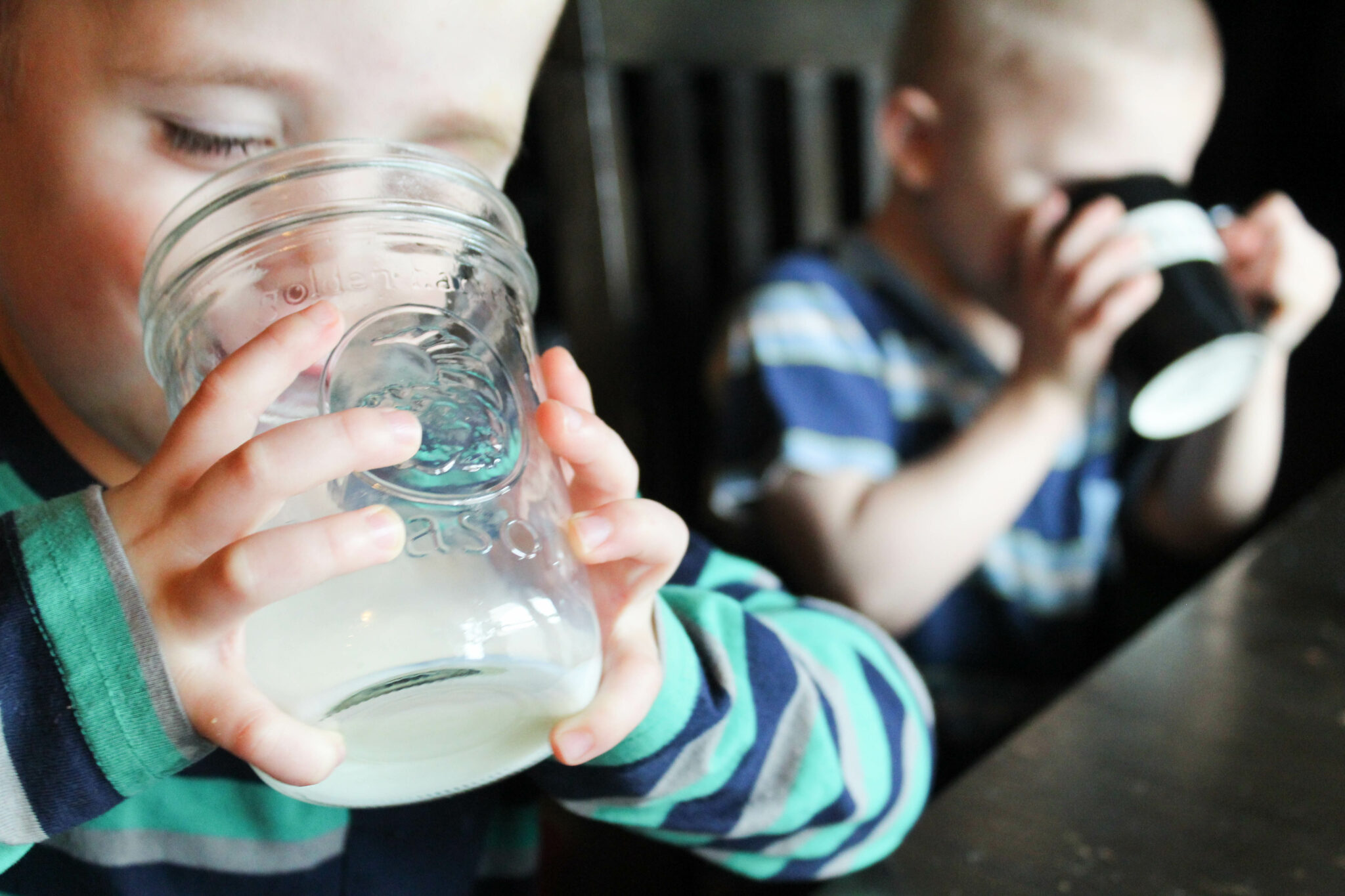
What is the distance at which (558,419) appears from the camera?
414 millimetres

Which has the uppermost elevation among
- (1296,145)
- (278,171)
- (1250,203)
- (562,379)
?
(278,171)

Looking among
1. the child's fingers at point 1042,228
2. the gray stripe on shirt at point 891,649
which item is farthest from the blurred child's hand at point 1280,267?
the gray stripe on shirt at point 891,649

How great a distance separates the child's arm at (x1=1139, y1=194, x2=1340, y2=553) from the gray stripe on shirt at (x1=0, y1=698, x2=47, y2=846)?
47.0 inches

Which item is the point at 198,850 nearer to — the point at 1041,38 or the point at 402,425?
the point at 402,425

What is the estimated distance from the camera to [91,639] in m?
0.36

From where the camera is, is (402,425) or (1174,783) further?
(1174,783)

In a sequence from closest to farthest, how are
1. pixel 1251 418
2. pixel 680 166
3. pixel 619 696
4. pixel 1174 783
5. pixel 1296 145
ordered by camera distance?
pixel 619 696
pixel 1174 783
pixel 680 166
pixel 1251 418
pixel 1296 145

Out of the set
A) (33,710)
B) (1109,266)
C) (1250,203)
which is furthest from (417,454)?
(1250,203)

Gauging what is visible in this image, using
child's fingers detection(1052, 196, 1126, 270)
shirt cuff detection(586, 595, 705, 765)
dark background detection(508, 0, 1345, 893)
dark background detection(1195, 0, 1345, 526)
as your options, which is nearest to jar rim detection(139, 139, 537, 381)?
shirt cuff detection(586, 595, 705, 765)

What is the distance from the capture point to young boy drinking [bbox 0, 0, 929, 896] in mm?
353

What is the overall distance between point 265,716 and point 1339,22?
2.07m

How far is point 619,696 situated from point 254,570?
0.56 ft

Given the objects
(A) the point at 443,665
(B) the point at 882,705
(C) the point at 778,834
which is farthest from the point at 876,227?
(A) the point at 443,665

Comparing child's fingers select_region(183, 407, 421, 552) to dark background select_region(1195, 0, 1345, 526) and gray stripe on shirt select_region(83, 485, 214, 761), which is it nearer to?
gray stripe on shirt select_region(83, 485, 214, 761)
